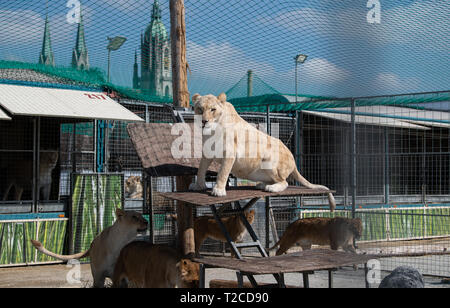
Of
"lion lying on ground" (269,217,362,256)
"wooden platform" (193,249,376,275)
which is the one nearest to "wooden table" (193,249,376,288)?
"wooden platform" (193,249,376,275)

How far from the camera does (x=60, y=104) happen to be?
890 centimetres

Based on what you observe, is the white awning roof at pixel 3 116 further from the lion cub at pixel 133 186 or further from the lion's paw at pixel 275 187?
the lion cub at pixel 133 186

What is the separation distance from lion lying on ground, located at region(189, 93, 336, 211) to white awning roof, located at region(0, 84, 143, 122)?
4.33 meters

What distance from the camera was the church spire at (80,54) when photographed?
27.5ft

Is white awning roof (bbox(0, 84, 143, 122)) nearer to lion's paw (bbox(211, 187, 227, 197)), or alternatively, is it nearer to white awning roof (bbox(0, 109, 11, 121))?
white awning roof (bbox(0, 109, 11, 121))

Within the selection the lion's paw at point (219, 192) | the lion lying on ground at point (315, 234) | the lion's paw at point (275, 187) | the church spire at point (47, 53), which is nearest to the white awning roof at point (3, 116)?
the church spire at point (47, 53)

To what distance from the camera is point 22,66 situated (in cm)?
938

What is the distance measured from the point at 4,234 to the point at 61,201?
1.30 m

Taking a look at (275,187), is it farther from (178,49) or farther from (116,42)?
(116,42)

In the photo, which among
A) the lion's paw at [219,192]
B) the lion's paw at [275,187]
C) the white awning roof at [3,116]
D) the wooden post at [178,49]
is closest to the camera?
the lion's paw at [219,192]

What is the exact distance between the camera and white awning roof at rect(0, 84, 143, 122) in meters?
8.31

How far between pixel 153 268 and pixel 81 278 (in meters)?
3.33

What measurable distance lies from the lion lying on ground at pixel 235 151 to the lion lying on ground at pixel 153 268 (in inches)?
27.5

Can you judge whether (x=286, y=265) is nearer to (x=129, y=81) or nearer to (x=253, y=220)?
(x=253, y=220)
